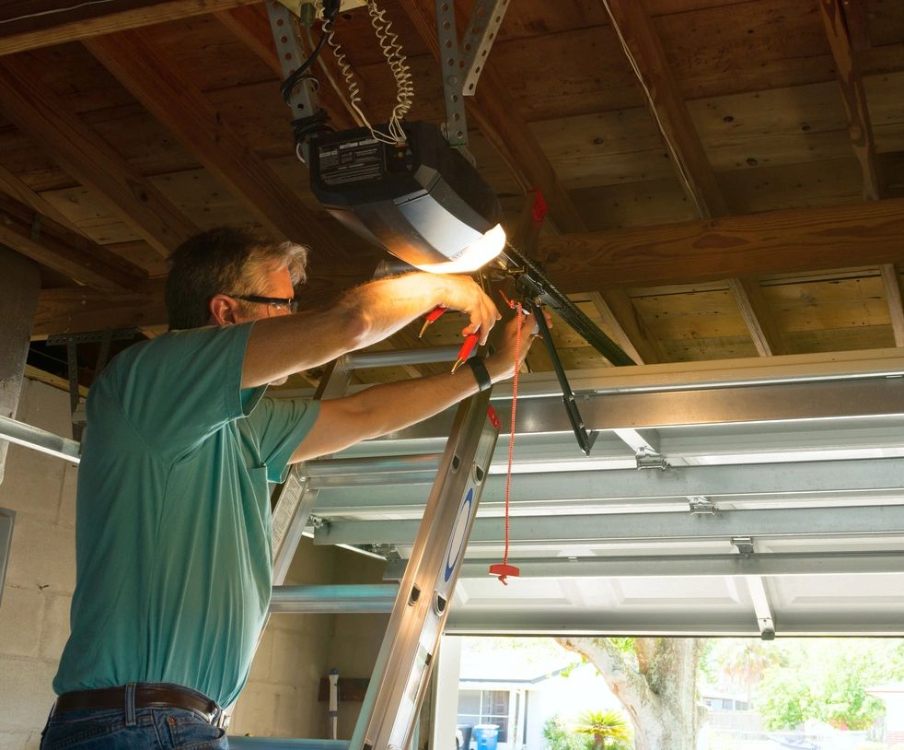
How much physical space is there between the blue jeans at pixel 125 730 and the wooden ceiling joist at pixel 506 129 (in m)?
1.57

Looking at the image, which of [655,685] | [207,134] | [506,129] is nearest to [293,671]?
[207,134]

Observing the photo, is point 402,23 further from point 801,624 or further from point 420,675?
point 801,624

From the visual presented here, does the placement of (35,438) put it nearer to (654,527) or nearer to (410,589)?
(410,589)

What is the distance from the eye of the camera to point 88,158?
9.77 ft

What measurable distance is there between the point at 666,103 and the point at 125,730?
1.84 meters

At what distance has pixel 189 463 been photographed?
1648 mm

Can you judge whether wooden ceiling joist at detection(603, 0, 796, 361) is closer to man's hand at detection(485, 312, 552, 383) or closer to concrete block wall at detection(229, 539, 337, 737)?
man's hand at detection(485, 312, 552, 383)

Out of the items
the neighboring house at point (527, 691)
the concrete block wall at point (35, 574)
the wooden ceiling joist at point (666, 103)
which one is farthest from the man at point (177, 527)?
the neighboring house at point (527, 691)

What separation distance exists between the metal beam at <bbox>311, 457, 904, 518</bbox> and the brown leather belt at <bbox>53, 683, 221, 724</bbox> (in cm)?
198

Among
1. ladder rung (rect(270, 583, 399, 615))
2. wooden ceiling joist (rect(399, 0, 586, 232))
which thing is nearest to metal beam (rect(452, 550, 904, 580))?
wooden ceiling joist (rect(399, 0, 586, 232))

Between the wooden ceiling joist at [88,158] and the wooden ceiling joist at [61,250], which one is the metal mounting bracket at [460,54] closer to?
the wooden ceiling joist at [88,158]

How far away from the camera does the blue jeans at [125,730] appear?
144 centimetres

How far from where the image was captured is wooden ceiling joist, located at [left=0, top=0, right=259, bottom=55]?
6.41 ft

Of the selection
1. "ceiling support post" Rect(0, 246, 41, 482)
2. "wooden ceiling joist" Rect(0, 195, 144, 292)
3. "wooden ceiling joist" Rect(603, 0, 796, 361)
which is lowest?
"ceiling support post" Rect(0, 246, 41, 482)
